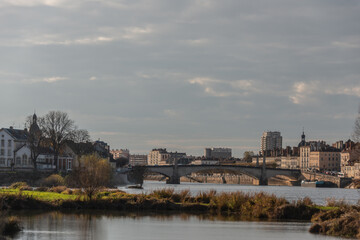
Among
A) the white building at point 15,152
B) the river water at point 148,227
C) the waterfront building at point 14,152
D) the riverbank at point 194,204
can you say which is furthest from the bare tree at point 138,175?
the river water at point 148,227

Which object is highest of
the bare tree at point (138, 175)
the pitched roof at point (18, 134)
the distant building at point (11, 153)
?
the pitched roof at point (18, 134)

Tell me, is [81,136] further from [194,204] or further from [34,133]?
[194,204]

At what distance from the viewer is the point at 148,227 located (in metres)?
39.7

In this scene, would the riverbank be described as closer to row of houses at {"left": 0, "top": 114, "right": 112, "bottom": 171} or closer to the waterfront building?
row of houses at {"left": 0, "top": 114, "right": 112, "bottom": 171}

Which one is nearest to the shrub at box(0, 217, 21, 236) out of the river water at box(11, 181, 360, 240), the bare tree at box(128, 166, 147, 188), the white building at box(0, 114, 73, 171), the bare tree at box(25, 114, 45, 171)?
the river water at box(11, 181, 360, 240)

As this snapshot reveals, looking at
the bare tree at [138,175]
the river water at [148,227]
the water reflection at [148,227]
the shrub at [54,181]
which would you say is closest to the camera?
the river water at [148,227]

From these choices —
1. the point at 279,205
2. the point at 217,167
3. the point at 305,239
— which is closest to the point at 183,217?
the point at 279,205

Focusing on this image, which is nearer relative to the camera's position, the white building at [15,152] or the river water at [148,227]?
the river water at [148,227]

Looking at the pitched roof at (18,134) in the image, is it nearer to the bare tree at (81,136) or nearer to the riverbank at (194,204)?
the bare tree at (81,136)

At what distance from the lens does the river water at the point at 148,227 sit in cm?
3559

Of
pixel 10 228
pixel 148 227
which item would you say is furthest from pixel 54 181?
pixel 10 228

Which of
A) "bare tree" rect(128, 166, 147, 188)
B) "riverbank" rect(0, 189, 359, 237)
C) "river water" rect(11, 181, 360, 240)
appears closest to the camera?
"river water" rect(11, 181, 360, 240)

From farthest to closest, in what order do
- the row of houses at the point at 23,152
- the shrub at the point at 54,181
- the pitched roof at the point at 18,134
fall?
the pitched roof at the point at 18,134
the row of houses at the point at 23,152
the shrub at the point at 54,181

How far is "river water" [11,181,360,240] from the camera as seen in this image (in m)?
35.6
